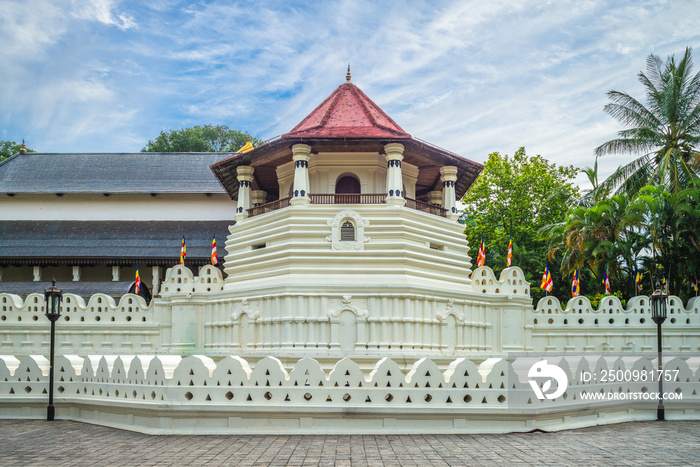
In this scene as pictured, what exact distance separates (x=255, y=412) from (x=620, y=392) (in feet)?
26.2

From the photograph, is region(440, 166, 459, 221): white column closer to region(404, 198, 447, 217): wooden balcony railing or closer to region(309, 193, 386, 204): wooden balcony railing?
region(404, 198, 447, 217): wooden balcony railing

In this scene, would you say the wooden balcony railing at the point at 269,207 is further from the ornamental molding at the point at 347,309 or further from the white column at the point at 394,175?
the ornamental molding at the point at 347,309

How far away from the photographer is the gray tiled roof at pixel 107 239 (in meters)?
33.4

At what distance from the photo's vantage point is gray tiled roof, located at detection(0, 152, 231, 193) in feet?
124

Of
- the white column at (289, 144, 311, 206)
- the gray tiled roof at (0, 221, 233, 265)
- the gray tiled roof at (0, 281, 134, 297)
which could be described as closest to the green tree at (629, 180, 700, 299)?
the white column at (289, 144, 311, 206)

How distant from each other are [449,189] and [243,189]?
8.10 metres

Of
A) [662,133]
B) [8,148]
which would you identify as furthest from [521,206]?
[8,148]

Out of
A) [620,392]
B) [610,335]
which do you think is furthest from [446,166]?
[620,392]

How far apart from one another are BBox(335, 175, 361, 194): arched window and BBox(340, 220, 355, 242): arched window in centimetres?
206

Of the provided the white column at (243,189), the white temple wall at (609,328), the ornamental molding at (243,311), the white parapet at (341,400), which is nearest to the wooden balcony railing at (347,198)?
the white column at (243,189)

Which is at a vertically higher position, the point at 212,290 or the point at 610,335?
the point at 212,290

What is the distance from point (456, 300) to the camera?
955 inches

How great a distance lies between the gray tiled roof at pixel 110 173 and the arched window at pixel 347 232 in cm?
1405

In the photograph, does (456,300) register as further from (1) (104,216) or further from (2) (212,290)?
(1) (104,216)
